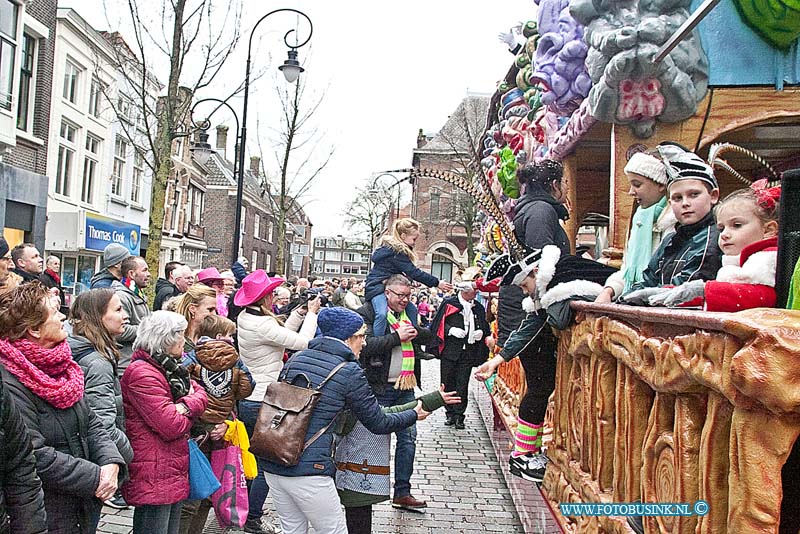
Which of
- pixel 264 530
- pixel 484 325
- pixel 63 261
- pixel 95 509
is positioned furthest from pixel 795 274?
pixel 63 261

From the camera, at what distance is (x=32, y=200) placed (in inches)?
711

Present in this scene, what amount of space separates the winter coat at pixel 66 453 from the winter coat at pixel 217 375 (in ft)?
3.49

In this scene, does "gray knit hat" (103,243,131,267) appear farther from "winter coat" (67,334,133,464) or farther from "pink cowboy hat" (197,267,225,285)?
"winter coat" (67,334,133,464)

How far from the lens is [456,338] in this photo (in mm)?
9531

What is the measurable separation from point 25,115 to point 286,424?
17.1 meters

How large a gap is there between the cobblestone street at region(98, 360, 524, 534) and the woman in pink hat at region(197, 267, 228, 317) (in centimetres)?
246

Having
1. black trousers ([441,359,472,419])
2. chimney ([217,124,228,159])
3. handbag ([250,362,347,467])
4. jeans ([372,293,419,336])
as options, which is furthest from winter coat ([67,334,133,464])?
chimney ([217,124,228,159])

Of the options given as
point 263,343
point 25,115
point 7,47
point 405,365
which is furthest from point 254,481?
point 25,115

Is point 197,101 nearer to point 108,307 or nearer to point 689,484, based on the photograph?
point 108,307

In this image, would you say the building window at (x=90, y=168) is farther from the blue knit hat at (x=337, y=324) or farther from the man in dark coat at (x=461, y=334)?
the blue knit hat at (x=337, y=324)

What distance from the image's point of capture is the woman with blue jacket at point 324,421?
410 centimetres

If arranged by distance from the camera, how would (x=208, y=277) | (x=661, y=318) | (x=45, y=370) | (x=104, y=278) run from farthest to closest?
(x=208, y=277) < (x=104, y=278) < (x=45, y=370) < (x=661, y=318)

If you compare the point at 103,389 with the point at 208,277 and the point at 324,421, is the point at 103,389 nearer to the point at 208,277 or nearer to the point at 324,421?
the point at 324,421

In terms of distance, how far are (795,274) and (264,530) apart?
15.3ft
